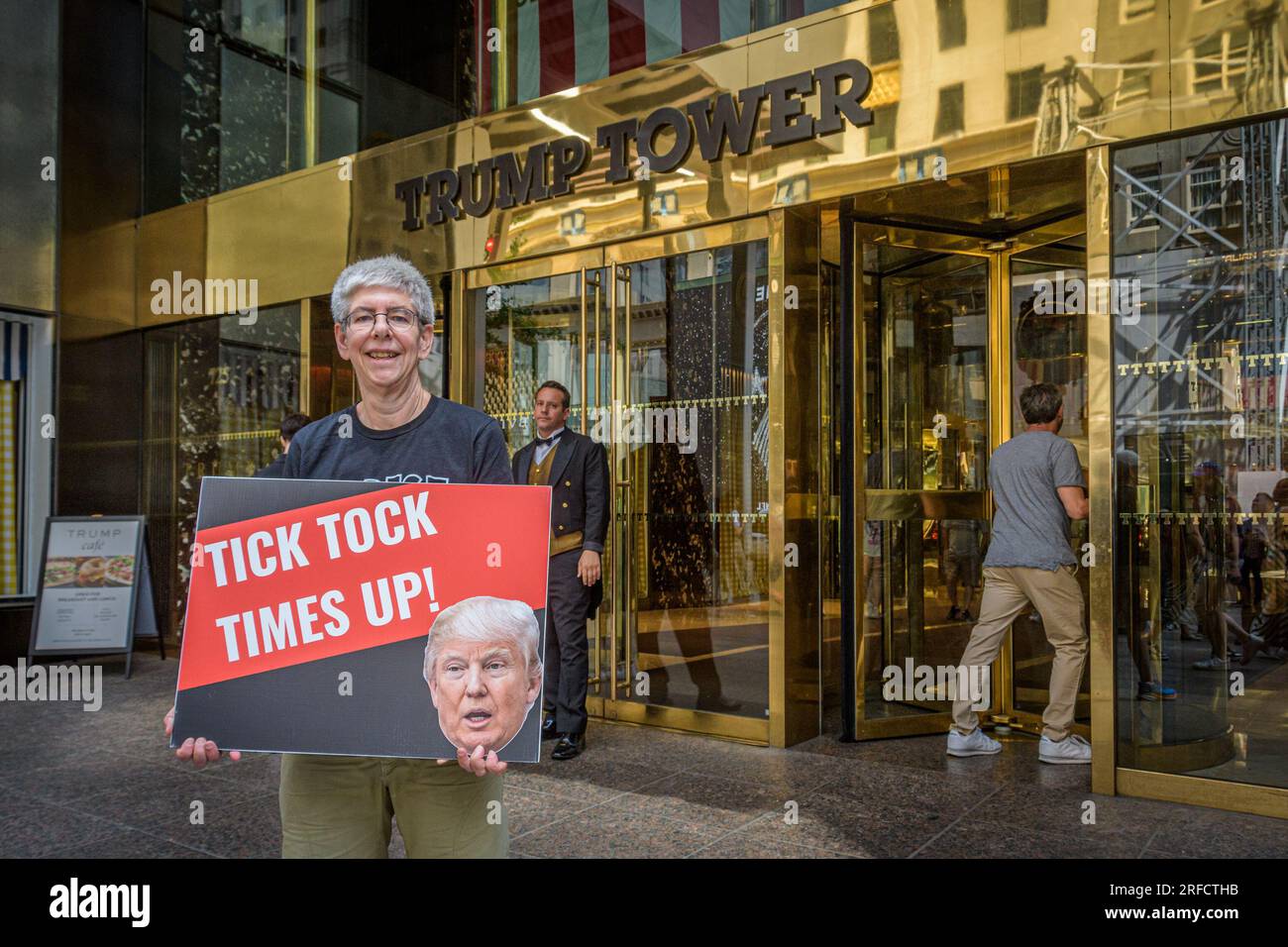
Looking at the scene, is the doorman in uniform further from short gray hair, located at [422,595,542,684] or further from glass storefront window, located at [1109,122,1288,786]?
short gray hair, located at [422,595,542,684]

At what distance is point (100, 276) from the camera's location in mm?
8633

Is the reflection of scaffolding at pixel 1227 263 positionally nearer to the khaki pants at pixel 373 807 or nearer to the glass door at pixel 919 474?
the glass door at pixel 919 474

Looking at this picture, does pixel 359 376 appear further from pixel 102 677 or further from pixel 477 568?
pixel 102 677

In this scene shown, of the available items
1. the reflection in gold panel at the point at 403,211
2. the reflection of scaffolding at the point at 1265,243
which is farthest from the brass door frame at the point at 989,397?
the reflection in gold panel at the point at 403,211

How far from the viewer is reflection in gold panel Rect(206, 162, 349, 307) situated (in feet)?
24.5

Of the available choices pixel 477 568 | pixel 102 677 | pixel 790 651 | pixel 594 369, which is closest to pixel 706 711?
pixel 790 651

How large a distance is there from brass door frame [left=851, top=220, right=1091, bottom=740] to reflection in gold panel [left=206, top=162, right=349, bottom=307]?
A: 13.1 ft

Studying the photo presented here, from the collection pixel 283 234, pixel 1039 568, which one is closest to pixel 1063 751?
pixel 1039 568

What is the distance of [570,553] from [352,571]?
3.28 meters

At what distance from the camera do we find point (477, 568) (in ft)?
6.29

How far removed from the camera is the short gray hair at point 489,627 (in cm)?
188

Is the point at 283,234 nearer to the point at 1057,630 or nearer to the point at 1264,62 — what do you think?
the point at 1057,630

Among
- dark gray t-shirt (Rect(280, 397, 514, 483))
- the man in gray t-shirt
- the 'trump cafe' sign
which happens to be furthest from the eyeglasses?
the man in gray t-shirt

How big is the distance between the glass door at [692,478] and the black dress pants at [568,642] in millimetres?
757
